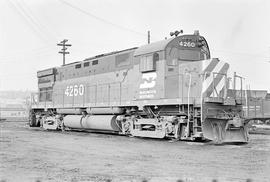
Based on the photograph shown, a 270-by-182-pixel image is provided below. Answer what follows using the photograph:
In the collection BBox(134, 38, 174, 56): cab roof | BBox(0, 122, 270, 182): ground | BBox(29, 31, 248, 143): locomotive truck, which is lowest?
BBox(0, 122, 270, 182): ground

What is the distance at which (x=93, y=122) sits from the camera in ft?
57.4

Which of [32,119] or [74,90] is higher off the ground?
[74,90]

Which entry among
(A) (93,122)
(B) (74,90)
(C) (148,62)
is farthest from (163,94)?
(B) (74,90)

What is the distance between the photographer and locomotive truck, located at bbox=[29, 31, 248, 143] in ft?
40.3

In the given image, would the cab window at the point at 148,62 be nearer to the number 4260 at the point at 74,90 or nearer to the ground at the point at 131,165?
the ground at the point at 131,165

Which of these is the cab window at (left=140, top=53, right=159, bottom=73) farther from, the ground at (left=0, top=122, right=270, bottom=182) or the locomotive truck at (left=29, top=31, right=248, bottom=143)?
the ground at (left=0, top=122, right=270, bottom=182)

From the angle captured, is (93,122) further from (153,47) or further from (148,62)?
(153,47)

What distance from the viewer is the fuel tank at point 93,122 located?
16281 millimetres

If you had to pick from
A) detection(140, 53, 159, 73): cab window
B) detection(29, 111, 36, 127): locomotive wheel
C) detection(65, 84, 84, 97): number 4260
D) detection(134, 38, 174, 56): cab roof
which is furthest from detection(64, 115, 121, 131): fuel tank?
detection(29, 111, 36, 127): locomotive wheel

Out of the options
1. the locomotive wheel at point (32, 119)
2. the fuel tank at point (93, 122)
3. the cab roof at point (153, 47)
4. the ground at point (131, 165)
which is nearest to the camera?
the ground at point (131, 165)

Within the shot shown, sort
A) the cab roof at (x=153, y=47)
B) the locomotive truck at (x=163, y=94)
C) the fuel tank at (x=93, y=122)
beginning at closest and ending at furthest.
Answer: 1. the locomotive truck at (x=163, y=94)
2. the cab roof at (x=153, y=47)
3. the fuel tank at (x=93, y=122)

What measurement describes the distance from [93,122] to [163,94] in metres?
5.26

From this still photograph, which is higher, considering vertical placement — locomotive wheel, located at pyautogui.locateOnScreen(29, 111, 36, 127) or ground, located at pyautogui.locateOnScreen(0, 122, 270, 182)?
locomotive wheel, located at pyautogui.locateOnScreen(29, 111, 36, 127)

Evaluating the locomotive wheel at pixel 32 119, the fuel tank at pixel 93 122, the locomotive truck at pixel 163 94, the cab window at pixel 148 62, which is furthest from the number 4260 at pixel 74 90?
the cab window at pixel 148 62
